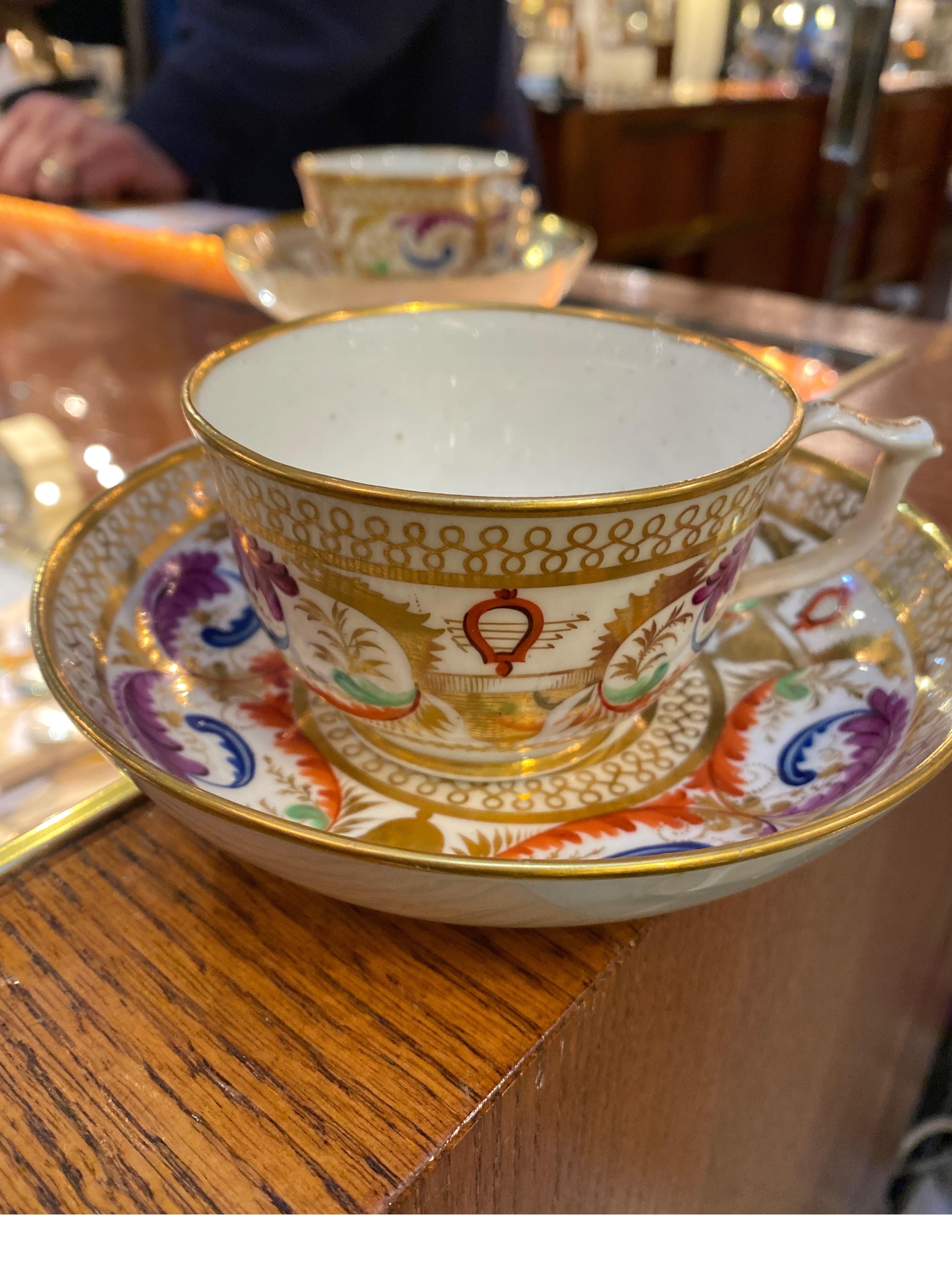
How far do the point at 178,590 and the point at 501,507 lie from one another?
186 mm

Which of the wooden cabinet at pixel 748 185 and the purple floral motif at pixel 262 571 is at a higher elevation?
the purple floral motif at pixel 262 571

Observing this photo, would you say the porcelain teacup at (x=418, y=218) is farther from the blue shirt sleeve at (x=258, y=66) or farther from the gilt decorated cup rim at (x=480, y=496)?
the blue shirt sleeve at (x=258, y=66)

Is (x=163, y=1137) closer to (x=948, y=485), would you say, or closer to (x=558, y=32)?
(x=948, y=485)

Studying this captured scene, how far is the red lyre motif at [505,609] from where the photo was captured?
23 centimetres

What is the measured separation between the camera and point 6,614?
0.40 metres

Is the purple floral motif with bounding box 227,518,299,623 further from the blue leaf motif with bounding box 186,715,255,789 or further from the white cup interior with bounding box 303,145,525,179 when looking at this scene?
the white cup interior with bounding box 303,145,525,179

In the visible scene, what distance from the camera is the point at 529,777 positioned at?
282 millimetres

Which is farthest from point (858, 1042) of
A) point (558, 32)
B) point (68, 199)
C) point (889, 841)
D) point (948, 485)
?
point (558, 32)

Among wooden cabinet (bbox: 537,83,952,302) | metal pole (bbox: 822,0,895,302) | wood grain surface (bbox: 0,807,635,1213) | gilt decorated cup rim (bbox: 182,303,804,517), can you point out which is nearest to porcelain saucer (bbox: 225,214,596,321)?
gilt decorated cup rim (bbox: 182,303,804,517)

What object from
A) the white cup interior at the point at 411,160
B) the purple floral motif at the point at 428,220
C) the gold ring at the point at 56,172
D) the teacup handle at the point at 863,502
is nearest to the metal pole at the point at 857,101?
the white cup interior at the point at 411,160

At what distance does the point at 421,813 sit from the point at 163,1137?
101 millimetres

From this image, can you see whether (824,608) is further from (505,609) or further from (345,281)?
(345,281)

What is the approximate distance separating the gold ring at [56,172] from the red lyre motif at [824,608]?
91 centimetres

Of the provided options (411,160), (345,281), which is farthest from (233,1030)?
(411,160)
